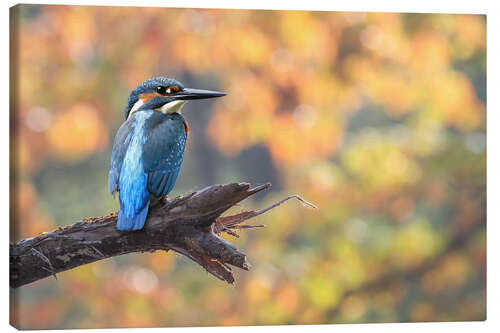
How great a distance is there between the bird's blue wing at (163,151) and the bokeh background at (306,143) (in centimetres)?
150

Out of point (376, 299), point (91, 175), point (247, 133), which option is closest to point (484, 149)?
point (376, 299)

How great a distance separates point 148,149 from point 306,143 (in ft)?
8.40

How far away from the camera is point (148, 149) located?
12.8ft

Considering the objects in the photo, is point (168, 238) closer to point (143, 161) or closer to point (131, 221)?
point (131, 221)

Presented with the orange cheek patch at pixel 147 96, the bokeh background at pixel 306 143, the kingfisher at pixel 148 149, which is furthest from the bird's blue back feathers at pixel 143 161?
the bokeh background at pixel 306 143

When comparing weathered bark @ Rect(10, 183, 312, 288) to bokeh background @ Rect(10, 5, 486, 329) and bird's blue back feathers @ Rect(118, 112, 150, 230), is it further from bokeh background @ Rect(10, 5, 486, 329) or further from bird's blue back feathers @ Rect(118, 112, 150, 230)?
bokeh background @ Rect(10, 5, 486, 329)

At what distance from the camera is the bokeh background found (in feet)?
18.2

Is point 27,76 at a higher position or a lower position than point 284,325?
higher

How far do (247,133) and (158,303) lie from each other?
1.55 m

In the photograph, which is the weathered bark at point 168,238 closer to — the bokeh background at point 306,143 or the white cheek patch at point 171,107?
the white cheek patch at point 171,107

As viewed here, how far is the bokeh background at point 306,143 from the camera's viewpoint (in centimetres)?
555

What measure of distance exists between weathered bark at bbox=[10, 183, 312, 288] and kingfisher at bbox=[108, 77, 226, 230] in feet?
0.27

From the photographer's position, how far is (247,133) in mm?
6371
